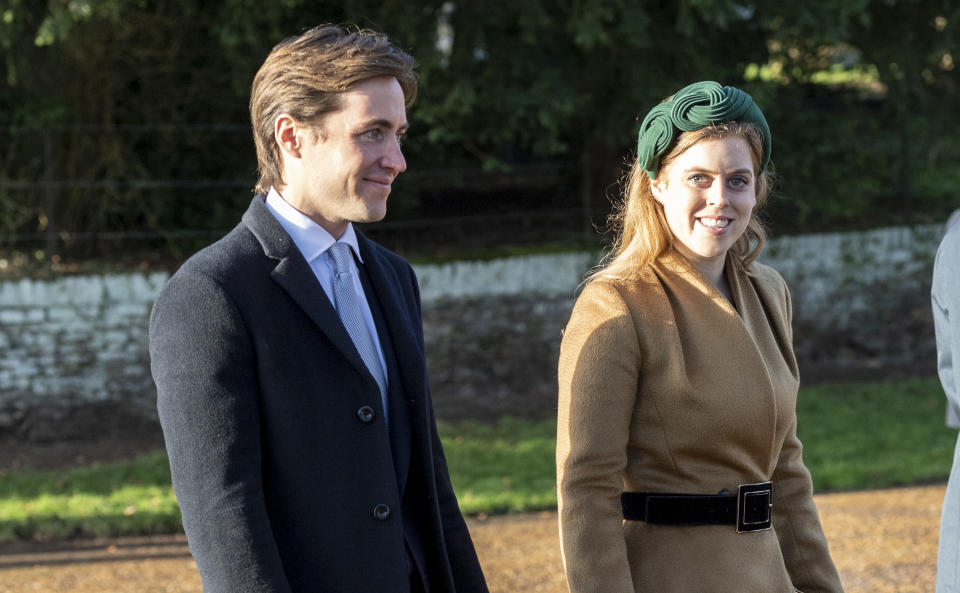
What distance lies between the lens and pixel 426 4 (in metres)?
9.88

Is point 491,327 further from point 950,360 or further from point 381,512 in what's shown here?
point 381,512

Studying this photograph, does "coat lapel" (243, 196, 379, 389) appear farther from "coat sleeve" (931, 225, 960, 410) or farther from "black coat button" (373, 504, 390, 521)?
"coat sleeve" (931, 225, 960, 410)

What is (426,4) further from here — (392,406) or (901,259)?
(392,406)

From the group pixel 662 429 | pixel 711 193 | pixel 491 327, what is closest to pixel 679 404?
pixel 662 429

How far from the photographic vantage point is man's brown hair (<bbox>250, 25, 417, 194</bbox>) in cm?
242

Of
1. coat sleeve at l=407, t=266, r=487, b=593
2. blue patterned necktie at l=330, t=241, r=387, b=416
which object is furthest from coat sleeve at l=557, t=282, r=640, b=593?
blue patterned necktie at l=330, t=241, r=387, b=416

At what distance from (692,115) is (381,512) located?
3.82 feet

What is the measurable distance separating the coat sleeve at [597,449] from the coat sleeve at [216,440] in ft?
2.38

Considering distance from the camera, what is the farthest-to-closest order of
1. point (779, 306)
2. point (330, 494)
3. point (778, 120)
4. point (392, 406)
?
1. point (778, 120)
2. point (779, 306)
3. point (392, 406)
4. point (330, 494)

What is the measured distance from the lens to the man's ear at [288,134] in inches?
96.6

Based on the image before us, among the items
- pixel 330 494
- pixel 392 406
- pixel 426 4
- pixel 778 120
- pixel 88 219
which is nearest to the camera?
pixel 330 494

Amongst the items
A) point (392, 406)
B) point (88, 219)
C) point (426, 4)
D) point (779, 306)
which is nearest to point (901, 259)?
point (426, 4)

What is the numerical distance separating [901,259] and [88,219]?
7.99 m

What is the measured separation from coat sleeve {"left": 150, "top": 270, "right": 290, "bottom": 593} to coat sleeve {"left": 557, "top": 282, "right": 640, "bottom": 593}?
726 mm
